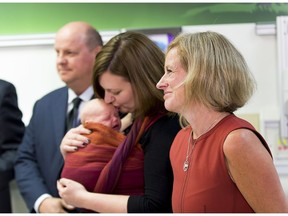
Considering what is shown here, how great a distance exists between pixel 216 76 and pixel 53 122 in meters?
0.99

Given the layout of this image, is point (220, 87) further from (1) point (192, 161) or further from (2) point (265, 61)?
(2) point (265, 61)

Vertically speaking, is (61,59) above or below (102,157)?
above

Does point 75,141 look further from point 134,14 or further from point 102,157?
point 134,14

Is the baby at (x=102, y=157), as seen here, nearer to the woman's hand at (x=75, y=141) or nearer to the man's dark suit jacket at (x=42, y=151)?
the woman's hand at (x=75, y=141)

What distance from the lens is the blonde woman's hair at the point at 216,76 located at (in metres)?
0.95

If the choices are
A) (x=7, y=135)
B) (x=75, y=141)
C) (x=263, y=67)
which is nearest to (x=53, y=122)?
(x=7, y=135)

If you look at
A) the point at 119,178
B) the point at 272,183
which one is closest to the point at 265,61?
the point at 119,178

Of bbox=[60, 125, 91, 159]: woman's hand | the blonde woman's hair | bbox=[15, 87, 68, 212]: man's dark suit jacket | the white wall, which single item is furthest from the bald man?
the blonde woman's hair

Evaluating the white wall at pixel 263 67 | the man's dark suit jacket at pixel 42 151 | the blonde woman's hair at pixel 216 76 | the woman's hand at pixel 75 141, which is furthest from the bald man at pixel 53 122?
the blonde woman's hair at pixel 216 76

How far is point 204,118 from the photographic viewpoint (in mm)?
1009

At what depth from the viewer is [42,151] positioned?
1798 millimetres

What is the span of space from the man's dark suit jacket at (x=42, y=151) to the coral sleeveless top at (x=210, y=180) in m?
0.83

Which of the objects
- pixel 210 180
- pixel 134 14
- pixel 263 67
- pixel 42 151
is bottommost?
pixel 42 151

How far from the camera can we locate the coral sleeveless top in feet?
3.04
